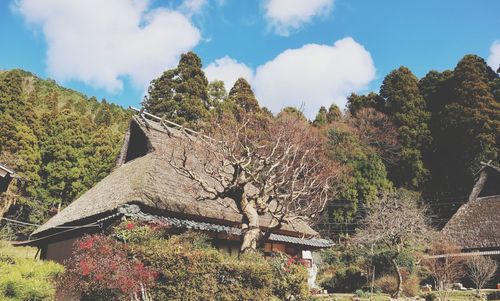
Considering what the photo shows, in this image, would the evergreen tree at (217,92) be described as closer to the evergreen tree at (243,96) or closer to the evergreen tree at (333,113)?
the evergreen tree at (243,96)

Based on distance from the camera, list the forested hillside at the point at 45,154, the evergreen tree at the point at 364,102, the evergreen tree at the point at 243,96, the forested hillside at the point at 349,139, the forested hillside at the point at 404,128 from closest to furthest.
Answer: the forested hillside at the point at 45,154, the forested hillside at the point at 349,139, the forested hillside at the point at 404,128, the evergreen tree at the point at 243,96, the evergreen tree at the point at 364,102

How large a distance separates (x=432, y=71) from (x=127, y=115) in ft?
105

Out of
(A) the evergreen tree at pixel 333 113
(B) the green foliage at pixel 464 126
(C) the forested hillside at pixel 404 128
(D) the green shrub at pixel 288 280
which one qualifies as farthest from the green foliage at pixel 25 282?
(A) the evergreen tree at pixel 333 113

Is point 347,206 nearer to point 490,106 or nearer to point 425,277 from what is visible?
point 425,277

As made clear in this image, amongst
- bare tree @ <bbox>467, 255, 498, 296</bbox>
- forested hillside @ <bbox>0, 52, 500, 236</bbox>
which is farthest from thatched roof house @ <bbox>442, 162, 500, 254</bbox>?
bare tree @ <bbox>467, 255, 498, 296</bbox>

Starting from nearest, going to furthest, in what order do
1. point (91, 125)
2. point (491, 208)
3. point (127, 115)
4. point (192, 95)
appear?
point (491, 208)
point (192, 95)
point (91, 125)
point (127, 115)

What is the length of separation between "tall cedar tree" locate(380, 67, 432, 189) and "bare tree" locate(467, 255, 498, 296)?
11.2 metres

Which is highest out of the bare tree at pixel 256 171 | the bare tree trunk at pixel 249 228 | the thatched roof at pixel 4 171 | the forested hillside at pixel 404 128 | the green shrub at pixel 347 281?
the forested hillside at pixel 404 128

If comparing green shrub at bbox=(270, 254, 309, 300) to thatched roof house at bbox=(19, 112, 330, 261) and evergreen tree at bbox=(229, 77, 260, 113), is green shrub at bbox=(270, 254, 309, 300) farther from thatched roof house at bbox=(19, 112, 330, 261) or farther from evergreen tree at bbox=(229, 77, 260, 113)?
evergreen tree at bbox=(229, 77, 260, 113)

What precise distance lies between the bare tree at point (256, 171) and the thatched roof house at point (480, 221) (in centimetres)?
740

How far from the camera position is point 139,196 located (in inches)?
446

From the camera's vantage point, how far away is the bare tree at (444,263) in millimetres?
16847

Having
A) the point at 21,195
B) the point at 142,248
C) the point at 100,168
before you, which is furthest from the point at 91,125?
the point at 142,248

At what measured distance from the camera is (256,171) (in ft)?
39.1
